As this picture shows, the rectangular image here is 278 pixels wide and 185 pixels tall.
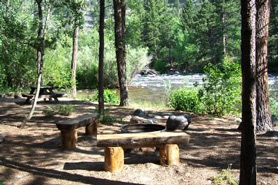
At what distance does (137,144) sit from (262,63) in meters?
3.62

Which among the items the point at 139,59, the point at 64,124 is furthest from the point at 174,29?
the point at 64,124

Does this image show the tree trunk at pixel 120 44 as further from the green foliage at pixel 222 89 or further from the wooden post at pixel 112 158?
the wooden post at pixel 112 158

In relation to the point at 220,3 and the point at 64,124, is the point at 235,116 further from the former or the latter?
the point at 220,3

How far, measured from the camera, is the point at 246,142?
11.3 ft

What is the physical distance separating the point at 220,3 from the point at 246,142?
47.1m

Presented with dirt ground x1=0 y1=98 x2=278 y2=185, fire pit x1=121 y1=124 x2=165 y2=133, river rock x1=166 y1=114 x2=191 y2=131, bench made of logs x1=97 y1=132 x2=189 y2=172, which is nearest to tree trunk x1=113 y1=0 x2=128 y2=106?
dirt ground x1=0 y1=98 x2=278 y2=185

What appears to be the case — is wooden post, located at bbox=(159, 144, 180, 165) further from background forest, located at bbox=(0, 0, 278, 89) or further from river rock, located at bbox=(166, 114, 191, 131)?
background forest, located at bbox=(0, 0, 278, 89)

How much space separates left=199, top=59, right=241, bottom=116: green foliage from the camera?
383 inches

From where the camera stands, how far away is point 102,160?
17.4ft

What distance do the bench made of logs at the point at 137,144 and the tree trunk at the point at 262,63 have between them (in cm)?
291

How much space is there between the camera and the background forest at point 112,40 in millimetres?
7934

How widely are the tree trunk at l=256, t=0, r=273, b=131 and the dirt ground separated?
43 cm

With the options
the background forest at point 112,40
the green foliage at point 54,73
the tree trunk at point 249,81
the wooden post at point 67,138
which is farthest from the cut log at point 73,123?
the green foliage at point 54,73

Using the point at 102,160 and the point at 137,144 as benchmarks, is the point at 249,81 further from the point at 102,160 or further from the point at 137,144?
the point at 102,160
